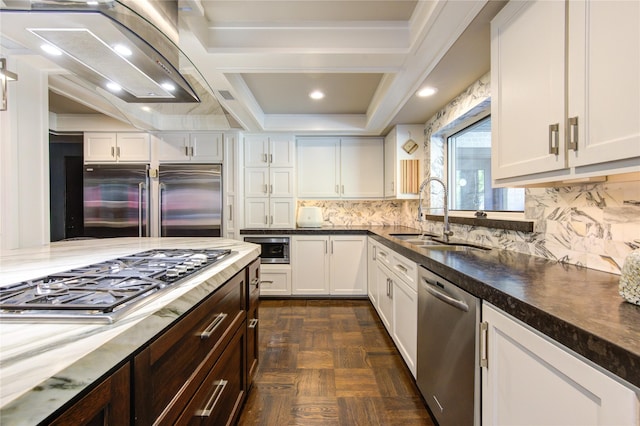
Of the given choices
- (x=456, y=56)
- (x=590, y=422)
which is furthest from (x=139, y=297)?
(x=456, y=56)

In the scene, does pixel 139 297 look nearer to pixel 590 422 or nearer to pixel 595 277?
pixel 590 422

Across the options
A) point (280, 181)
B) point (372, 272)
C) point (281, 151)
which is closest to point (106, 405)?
point (372, 272)

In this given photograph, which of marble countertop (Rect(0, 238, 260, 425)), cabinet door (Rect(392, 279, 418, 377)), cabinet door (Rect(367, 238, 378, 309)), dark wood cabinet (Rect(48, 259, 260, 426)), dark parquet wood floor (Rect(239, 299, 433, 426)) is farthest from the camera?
cabinet door (Rect(367, 238, 378, 309))

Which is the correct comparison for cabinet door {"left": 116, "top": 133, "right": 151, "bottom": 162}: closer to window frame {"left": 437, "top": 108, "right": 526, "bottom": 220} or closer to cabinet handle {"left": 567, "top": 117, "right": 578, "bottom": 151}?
window frame {"left": 437, "top": 108, "right": 526, "bottom": 220}

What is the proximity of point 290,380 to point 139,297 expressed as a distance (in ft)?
5.06

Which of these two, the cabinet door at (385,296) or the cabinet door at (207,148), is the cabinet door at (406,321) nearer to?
the cabinet door at (385,296)

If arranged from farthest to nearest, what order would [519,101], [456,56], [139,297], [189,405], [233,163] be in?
[233,163], [456,56], [519,101], [189,405], [139,297]

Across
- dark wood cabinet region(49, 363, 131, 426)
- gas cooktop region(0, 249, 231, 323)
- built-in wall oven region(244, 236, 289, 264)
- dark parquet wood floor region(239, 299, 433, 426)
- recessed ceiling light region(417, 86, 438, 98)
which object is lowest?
dark parquet wood floor region(239, 299, 433, 426)

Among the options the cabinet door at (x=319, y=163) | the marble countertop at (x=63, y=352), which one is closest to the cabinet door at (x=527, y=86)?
the marble countertop at (x=63, y=352)

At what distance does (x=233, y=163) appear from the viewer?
3.63m

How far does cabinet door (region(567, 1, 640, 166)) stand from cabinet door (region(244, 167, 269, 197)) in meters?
3.22

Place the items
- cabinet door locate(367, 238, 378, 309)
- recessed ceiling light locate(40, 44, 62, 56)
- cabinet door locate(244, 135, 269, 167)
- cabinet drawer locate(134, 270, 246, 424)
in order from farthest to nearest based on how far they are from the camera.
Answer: cabinet door locate(244, 135, 269, 167), cabinet door locate(367, 238, 378, 309), recessed ceiling light locate(40, 44, 62, 56), cabinet drawer locate(134, 270, 246, 424)

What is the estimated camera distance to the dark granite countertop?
60cm

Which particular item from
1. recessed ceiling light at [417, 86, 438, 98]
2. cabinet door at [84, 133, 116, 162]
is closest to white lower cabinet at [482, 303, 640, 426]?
recessed ceiling light at [417, 86, 438, 98]
